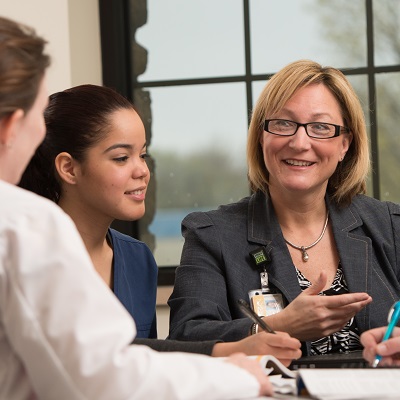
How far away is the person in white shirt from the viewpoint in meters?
1.18

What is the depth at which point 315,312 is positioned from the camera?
6.77 ft

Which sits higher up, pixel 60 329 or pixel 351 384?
pixel 60 329

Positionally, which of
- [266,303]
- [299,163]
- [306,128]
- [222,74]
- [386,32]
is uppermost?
[386,32]

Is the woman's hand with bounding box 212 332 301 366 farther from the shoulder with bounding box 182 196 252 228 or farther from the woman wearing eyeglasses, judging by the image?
the shoulder with bounding box 182 196 252 228

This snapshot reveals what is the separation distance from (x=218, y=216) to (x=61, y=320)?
4.58 feet

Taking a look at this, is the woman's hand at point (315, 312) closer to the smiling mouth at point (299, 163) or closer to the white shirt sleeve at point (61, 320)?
the smiling mouth at point (299, 163)

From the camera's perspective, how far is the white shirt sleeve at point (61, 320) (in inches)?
46.3

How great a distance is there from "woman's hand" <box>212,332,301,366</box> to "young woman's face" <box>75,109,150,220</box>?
0.65 metres

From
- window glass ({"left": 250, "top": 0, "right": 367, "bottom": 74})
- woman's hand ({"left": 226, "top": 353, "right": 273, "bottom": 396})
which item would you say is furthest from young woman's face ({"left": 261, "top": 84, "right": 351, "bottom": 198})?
window glass ({"left": 250, "top": 0, "right": 367, "bottom": 74})

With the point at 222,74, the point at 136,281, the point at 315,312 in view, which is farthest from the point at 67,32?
the point at 315,312

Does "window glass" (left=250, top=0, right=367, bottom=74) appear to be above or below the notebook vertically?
above

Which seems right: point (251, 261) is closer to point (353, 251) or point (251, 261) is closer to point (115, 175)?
point (353, 251)

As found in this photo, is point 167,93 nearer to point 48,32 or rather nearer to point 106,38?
point 106,38

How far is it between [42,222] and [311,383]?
55cm
